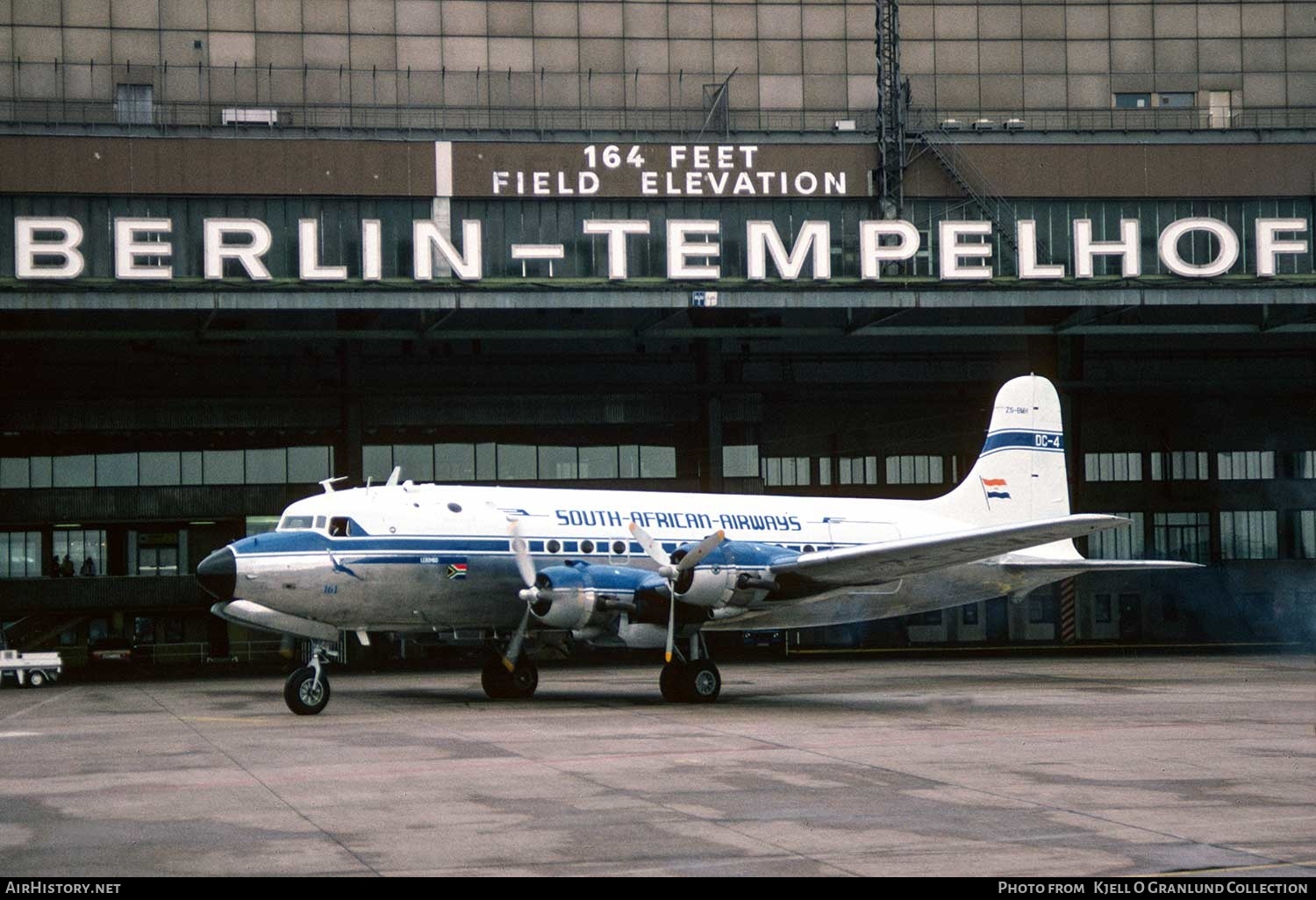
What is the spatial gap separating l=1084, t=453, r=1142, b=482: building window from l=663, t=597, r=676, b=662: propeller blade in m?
33.0

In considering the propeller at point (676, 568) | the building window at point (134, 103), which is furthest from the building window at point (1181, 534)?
the building window at point (134, 103)

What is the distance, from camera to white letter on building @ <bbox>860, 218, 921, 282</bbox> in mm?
46094

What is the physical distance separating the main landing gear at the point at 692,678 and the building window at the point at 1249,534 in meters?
34.5

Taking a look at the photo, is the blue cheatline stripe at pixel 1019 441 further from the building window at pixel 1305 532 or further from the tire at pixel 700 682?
the building window at pixel 1305 532

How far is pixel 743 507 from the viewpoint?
33750 mm

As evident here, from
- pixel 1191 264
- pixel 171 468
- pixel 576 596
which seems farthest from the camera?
pixel 171 468

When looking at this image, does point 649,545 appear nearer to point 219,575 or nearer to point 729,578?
point 729,578

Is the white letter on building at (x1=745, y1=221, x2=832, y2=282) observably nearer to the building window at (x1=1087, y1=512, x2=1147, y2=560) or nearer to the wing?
the wing

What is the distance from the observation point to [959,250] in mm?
46344

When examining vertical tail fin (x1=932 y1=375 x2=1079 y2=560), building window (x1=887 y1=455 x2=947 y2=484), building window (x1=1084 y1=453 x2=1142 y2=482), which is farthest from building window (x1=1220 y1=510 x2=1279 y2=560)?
vertical tail fin (x1=932 y1=375 x2=1079 y2=560)

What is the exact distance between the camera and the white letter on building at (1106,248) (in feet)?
151

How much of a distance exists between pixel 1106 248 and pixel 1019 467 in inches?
461

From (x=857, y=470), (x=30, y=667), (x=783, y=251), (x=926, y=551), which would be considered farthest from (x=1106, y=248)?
(x=30, y=667)

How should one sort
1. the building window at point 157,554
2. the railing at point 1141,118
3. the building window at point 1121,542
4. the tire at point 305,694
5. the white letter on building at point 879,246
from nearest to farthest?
the tire at point 305,694
the white letter on building at point 879,246
the building window at point 157,554
the building window at point 1121,542
the railing at point 1141,118
